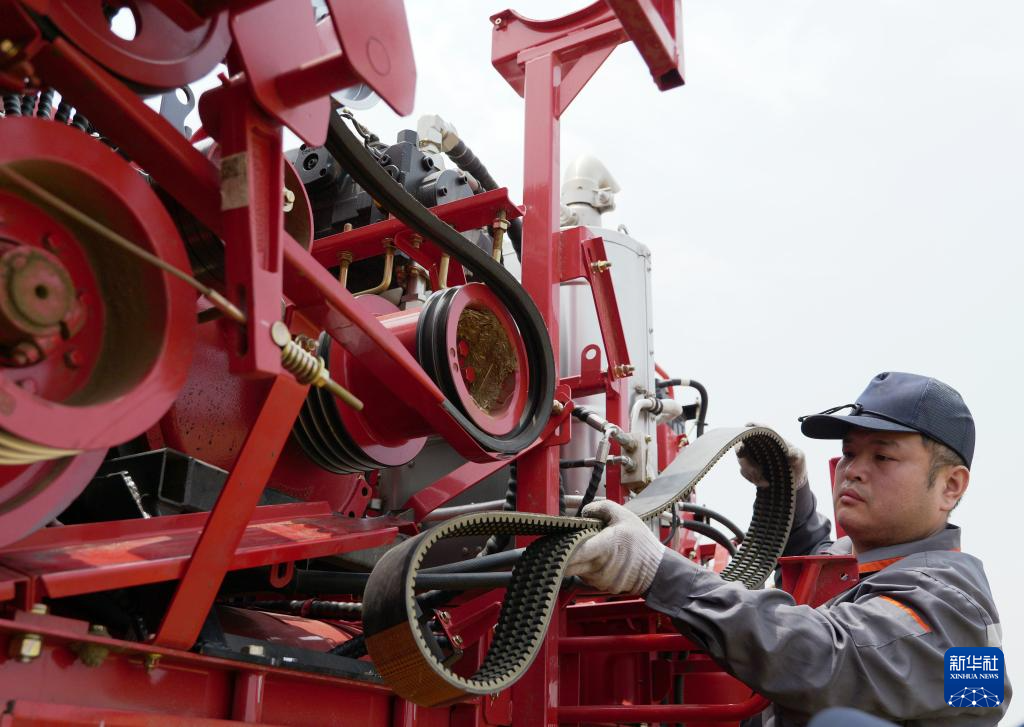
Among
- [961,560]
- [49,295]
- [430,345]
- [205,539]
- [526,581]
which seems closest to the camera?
[49,295]

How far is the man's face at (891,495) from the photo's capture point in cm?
259

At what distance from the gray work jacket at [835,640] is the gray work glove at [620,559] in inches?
1.3

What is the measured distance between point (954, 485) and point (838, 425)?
34 centimetres

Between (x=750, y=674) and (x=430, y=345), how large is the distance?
39.7 inches

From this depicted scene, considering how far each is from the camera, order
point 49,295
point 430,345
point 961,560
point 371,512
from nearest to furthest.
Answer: point 49,295 → point 430,345 → point 961,560 → point 371,512

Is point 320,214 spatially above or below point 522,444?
above

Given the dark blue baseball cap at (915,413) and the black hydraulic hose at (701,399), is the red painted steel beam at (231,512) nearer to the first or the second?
the dark blue baseball cap at (915,413)

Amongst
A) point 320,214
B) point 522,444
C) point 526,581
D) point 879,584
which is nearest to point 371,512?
point 522,444

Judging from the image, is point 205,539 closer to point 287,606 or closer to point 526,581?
point 526,581

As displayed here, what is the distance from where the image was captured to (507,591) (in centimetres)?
207

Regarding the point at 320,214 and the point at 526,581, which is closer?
the point at 526,581

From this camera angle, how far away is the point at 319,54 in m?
1.79

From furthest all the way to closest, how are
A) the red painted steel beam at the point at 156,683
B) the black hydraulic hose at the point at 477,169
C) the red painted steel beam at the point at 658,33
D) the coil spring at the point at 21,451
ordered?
the black hydraulic hose at the point at 477,169 → the red painted steel beam at the point at 658,33 → the red painted steel beam at the point at 156,683 → the coil spring at the point at 21,451

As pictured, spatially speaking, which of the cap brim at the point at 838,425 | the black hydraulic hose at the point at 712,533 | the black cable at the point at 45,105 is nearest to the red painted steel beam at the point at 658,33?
the cap brim at the point at 838,425
